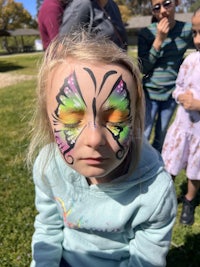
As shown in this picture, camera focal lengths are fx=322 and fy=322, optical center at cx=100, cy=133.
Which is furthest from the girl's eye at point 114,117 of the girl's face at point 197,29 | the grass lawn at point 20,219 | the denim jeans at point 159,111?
the denim jeans at point 159,111

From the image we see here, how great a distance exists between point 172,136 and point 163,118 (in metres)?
0.65

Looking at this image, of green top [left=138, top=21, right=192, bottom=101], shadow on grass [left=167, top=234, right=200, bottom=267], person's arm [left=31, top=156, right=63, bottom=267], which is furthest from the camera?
green top [left=138, top=21, right=192, bottom=101]

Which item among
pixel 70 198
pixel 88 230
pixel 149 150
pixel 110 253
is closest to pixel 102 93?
pixel 149 150

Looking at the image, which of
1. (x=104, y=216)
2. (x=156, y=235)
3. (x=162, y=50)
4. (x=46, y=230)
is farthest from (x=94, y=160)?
(x=162, y=50)

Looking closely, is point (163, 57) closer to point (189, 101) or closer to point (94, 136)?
point (189, 101)

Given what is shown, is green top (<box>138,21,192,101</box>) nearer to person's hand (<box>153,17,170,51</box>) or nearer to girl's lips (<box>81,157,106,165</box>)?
person's hand (<box>153,17,170,51</box>)

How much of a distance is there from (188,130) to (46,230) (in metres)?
1.62

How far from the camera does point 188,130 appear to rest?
2768 mm

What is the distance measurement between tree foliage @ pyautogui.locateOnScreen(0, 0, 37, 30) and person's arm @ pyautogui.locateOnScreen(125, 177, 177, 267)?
52653 mm

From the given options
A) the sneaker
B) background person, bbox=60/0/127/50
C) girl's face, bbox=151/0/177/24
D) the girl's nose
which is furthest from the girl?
girl's face, bbox=151/0/177/24

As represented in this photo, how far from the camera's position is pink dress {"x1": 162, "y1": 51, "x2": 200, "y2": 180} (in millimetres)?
2637

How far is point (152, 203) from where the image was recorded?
1355 millimetres

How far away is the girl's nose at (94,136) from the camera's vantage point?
3.81 ft

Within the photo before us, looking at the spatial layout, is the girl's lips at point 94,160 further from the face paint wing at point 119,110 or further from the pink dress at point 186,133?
the pink dress at point 186,133
